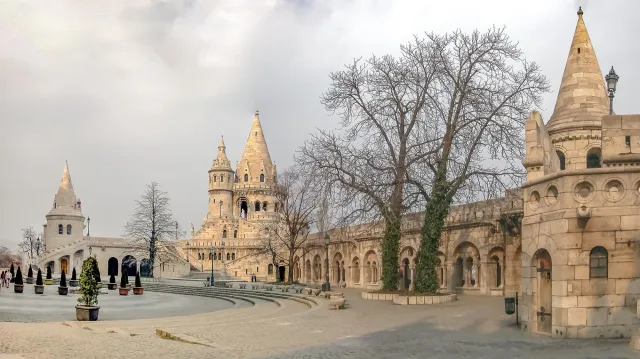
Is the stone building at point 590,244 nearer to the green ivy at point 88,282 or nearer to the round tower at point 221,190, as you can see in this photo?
the green ivy at point 88,282

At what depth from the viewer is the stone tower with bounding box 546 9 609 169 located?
2714cm

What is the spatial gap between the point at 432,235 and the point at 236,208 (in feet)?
221

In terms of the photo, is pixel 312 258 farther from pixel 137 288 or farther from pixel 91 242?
pixel 91 242

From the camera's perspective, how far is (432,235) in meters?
24.2

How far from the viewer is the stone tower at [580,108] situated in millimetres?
27141

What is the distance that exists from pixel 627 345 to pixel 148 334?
1011 centimetres

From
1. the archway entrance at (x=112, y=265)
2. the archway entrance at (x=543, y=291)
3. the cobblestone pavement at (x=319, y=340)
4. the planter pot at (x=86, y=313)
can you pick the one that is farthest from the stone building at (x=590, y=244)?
the archway entrance at (x=112, y=265)

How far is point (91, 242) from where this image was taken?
7412cm

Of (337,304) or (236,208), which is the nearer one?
(337,304)

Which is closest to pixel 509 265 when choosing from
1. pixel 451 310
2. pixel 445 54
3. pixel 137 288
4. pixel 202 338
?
pixel 451 310

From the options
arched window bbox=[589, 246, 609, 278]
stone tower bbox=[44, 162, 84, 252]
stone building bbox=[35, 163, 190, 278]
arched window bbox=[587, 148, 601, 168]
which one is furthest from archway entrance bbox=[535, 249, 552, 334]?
stone tower bbox=[44, 162, 84, 252]

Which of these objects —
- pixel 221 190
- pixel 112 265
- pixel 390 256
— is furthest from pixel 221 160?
pixel 390 256

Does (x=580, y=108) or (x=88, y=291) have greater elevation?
(x=580, y=108)

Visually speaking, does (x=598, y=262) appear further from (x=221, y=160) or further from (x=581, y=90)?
(x=221, y=160)
